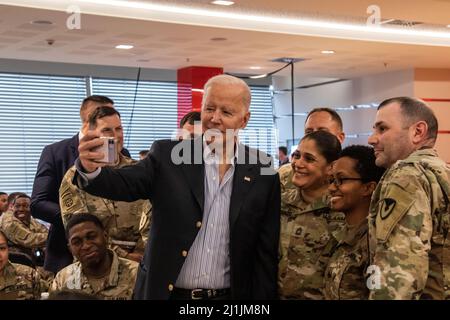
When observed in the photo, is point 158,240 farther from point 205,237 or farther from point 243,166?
point 243,166

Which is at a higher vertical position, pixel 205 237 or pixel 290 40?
pixel 290 40

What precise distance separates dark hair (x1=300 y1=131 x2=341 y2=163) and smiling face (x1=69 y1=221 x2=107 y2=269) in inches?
47.1

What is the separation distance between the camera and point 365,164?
2.89m

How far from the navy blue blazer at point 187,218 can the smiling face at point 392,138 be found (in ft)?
1.40

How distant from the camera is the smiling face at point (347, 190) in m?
2.84

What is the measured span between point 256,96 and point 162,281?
1297cm

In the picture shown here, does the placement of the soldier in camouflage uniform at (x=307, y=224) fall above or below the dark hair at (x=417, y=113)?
below

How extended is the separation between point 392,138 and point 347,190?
1.08 ft

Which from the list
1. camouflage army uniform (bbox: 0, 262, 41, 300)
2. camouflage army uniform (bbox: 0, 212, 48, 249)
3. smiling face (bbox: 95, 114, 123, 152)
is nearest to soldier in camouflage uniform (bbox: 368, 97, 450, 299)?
smiling face (bbox: 95, 114, 123, 152)

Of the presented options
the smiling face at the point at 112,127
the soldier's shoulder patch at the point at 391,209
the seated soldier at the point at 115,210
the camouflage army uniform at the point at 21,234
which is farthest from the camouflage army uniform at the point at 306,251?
the camouflage army uniform at the point at 21,234

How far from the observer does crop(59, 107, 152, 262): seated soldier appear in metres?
3.58

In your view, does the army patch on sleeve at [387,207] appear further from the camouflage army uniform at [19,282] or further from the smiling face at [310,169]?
the camouflage army uniform at [19,282]

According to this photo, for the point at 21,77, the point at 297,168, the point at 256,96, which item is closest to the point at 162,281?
the point at 297,168

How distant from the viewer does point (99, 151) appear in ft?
7.51
